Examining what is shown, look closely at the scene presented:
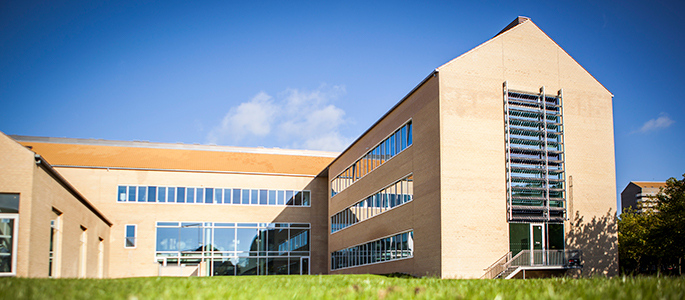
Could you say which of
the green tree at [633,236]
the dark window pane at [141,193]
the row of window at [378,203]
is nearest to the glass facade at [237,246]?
the dark window pane at [141,193]

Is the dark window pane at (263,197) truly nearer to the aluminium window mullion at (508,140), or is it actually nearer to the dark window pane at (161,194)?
the dark window pane at (161,194)

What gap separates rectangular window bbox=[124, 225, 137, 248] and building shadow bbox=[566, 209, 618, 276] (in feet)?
105

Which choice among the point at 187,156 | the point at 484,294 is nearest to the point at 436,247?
the point at 484,294

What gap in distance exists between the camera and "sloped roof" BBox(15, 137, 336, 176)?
150ft

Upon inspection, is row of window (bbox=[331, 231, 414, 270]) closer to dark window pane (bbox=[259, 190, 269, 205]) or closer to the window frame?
dark window pane (bbox=[259, 190, 269, 205])

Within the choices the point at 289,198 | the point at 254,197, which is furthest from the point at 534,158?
the point at 254,197

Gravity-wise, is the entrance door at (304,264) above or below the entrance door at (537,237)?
below

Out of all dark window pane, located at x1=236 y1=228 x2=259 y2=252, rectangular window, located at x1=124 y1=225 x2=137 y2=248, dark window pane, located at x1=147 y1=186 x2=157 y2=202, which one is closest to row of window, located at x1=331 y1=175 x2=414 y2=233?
dark window pane, located at x1=236 y1=228 x2=259 y2=252

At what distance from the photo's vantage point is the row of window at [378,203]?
98.6 ft

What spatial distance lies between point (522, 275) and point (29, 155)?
68.6ft

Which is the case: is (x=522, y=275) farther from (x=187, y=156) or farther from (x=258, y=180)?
(x=187, y=156)

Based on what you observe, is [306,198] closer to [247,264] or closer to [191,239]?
[247,264]

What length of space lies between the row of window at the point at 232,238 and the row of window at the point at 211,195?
1899 mm

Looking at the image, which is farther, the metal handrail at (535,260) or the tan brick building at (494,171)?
the tan brick building at (494,171)
